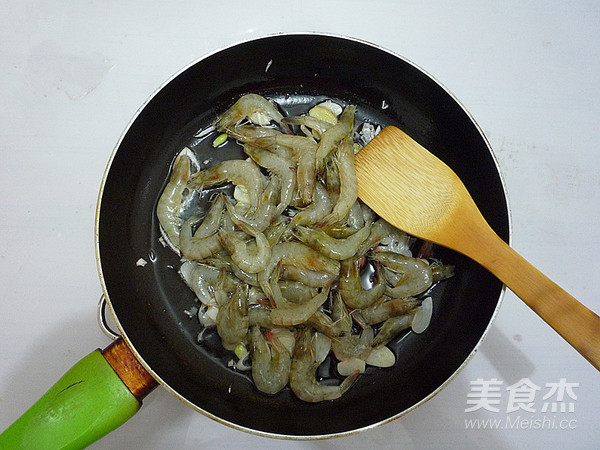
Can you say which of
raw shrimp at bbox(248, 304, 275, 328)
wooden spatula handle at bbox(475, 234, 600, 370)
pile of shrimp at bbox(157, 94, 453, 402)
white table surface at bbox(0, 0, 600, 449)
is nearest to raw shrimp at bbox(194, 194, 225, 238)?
pile of shrimp at bbox(157, 94, 453, 402)

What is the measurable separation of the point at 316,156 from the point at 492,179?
0.52 meters

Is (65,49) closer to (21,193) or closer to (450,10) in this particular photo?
(21,193)

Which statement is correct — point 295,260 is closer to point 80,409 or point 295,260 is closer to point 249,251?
point 249,251

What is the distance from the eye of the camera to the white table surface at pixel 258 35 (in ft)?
4.76

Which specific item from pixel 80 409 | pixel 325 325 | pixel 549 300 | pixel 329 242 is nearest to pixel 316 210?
pixel 329 242

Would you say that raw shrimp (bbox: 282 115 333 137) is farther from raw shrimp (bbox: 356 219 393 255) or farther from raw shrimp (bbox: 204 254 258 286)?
raw shrimp (bbox: 204 254 258 286)

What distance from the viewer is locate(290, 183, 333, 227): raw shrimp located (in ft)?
4.32

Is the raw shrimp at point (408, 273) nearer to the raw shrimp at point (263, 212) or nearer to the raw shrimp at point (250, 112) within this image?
the raw shrimp at point (263, 212)

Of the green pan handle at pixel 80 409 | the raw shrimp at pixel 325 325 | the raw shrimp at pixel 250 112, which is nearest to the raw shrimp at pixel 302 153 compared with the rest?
the raw shrimp at pixel 250 112

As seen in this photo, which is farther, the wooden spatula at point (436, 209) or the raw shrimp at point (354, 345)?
the raw shrimp at point (354, 345)

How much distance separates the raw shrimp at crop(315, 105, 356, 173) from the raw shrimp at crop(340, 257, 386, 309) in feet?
0.97

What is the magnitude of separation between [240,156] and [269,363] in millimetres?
664

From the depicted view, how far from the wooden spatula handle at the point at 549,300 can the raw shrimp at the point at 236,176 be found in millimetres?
667

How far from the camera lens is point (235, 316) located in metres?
1.30
